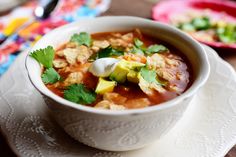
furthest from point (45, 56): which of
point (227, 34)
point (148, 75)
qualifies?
point (227, 34)

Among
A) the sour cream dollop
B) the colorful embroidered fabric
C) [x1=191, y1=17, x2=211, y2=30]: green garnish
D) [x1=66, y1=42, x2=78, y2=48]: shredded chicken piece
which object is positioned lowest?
[x1=191, y1=17, x2=211, y2=30]: green garnish

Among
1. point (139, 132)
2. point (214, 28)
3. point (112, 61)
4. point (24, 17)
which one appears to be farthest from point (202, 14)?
point (139, 132)

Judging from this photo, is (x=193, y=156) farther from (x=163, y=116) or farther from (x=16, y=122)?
(x=16, y=122)

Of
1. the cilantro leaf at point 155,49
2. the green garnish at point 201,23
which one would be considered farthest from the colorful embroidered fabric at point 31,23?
the cilantro leaf at point 155,49

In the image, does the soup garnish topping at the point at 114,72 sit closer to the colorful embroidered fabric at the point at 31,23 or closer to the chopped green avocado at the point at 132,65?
the chopped green avocado at the point at 132,65

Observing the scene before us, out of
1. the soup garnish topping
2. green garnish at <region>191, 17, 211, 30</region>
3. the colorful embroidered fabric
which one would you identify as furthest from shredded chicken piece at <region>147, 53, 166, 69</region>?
green garnish at <region>191, 17, 211, 30</region>

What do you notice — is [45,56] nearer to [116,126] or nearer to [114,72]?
[114,72]

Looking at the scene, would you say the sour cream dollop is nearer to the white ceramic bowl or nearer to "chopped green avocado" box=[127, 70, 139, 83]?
"chopped green avocado" box=[127, 70, 139, 83]
